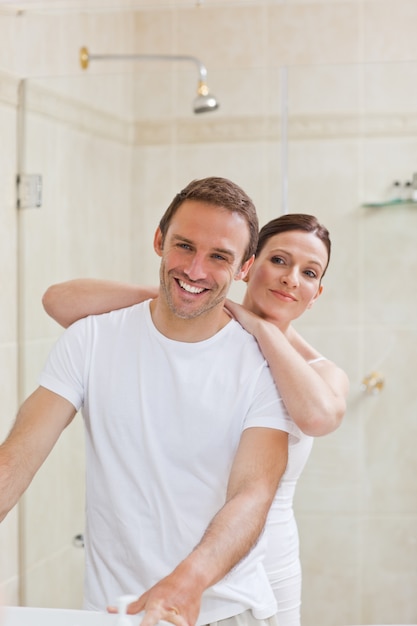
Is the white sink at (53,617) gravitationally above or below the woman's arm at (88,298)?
below

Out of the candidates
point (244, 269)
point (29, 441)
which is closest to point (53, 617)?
point (29, 441)

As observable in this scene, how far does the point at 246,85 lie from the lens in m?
1.89

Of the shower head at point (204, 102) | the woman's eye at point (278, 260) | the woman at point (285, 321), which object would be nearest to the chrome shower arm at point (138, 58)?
the shower head at point (204, 102)

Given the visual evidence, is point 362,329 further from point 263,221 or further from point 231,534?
point 231,534

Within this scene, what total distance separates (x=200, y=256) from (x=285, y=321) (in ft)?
0.90

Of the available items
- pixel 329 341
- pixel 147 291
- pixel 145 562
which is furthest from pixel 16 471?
pixel 329 341

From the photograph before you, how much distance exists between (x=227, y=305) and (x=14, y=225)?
750mm

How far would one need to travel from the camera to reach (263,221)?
1791mm

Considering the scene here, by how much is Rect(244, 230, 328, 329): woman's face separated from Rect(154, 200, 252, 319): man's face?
0.13 metres

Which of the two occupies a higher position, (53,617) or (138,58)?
(138,58)

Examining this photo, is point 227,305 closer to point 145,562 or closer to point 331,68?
point 145,562

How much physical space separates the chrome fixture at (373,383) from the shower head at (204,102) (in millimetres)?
650

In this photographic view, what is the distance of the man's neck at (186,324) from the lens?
138 cm

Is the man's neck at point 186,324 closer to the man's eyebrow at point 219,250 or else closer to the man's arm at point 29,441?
the man's eyebrow at point 219,250
